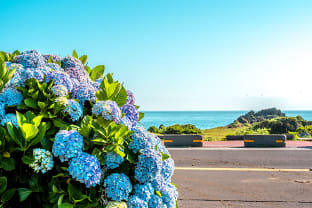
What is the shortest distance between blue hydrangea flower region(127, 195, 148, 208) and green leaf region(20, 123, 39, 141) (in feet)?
2.08

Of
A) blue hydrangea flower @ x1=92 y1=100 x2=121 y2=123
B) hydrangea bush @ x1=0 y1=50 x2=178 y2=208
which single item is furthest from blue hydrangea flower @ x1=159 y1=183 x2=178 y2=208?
blue hydrangea flower @ x1=92 y1=100 x2=121 y2=123

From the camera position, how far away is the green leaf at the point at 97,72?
2168 millimetres

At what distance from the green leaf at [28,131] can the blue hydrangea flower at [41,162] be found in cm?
8

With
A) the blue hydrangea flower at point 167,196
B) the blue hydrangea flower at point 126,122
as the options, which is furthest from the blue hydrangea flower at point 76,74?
the blue hydrangea flower at point 167,196

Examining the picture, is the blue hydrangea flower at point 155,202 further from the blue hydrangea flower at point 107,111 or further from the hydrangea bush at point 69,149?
the blue hydrangea flower at point 107,111

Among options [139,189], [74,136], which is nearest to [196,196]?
[139,189]

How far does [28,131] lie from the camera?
4.30 ft

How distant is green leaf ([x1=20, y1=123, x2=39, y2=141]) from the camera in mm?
1299

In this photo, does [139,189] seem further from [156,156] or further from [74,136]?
[74,136]

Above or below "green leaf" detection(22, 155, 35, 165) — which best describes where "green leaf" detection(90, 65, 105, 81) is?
above

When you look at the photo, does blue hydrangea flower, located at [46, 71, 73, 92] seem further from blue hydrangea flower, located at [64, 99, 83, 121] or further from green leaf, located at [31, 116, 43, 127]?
green leaf, located at [31, 116, 43, 127]

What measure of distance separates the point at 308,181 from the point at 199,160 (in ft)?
11.8

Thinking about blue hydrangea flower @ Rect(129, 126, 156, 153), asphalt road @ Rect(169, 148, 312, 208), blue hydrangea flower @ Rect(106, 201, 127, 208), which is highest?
blue hydrangea flower @ Rect(129, 126, 156, 153)

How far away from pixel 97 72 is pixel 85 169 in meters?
1.08
